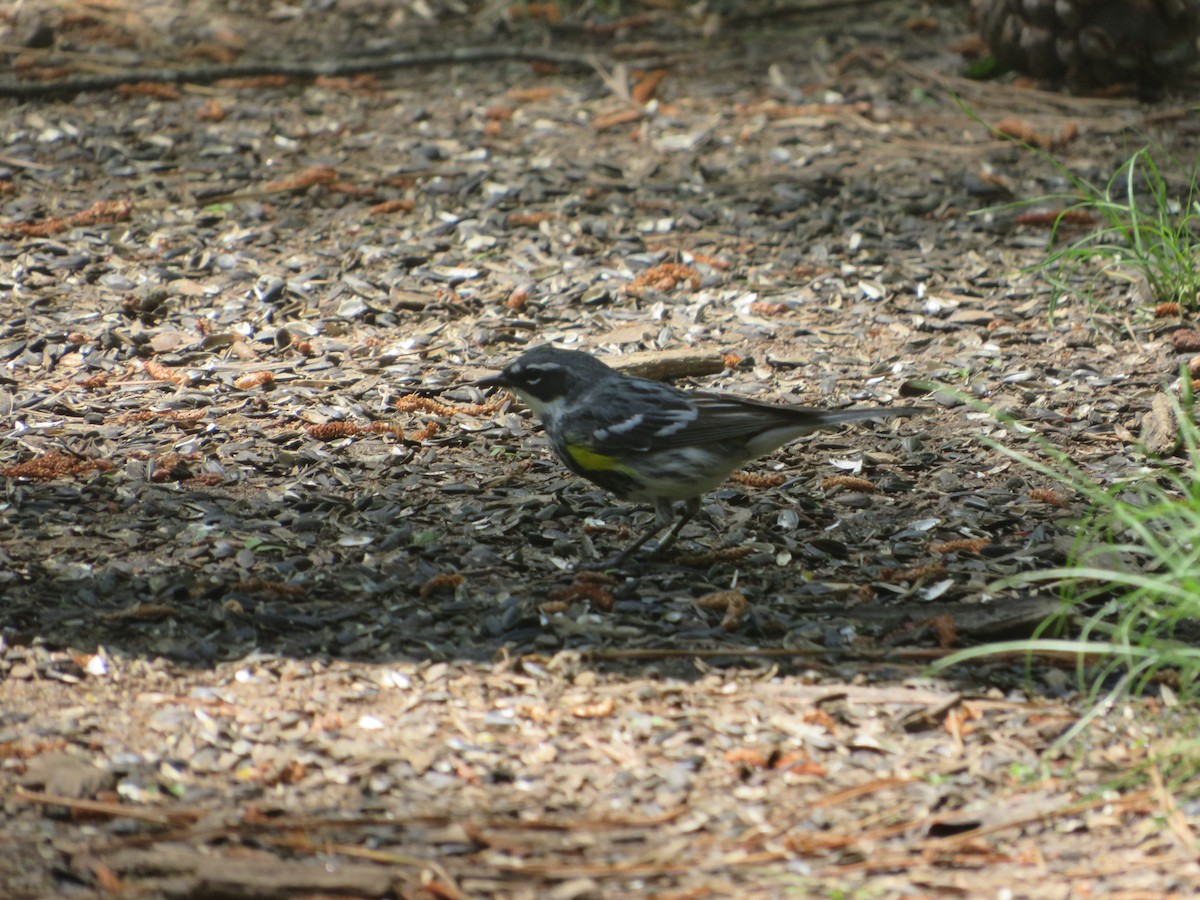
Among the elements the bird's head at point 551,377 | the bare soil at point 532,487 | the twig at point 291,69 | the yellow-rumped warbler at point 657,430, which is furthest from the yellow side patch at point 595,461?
the twig at point 291,69

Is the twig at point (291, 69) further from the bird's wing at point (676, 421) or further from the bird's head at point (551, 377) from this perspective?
the bird's wing at point (676, 421)

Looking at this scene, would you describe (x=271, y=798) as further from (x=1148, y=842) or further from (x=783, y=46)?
(x=783, y=46)

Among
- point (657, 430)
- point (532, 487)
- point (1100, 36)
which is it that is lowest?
point (532, 487)

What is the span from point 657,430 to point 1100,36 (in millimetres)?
5502

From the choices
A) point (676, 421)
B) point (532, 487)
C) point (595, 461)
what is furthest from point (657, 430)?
point (532, 487)

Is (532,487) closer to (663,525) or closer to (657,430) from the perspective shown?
(663,525)

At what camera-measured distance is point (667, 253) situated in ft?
23.3

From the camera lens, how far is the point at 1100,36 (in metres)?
8.53

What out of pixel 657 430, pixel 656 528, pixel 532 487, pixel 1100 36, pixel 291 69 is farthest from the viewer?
pixel 291 69

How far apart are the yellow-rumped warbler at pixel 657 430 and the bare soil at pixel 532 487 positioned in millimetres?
294

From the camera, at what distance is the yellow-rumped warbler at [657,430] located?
4609mm

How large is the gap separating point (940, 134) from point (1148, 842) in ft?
19.7

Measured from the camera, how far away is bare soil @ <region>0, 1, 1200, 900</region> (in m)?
3.21

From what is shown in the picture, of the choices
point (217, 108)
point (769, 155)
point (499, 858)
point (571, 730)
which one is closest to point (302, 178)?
point (217, 108)
